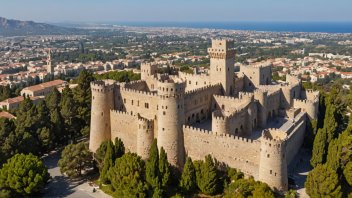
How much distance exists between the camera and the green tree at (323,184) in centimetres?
3684

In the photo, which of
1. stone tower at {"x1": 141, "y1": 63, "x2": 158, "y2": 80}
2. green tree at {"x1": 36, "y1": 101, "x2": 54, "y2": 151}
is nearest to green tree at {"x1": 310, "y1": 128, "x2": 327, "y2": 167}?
stone tower at {"x1": 141, "y1": 63, "x2": 158, "y2": 80}

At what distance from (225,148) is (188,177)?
5223mm

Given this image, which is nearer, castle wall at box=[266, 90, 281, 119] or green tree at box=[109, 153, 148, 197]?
green tree at box=[109, 153, 148, 197]

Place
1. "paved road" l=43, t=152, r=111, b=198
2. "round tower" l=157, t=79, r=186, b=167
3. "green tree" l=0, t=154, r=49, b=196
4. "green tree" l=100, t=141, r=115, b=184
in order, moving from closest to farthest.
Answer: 1. "green tree" l=0, t=154, r=49, b=196
2. "round tower" l=157, t=79, r=186, b=167
3. "paved road" l=43, t=152, r=111, b=198
4. "green tree" l=100, t=141, r=115, b=184

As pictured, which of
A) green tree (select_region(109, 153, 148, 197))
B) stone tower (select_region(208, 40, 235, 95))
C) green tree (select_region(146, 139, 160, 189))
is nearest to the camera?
green tree (select_region(109, 153, 148, 197))

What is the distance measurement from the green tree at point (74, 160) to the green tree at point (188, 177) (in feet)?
44.7

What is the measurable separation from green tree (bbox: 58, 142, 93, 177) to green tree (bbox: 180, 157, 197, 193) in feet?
44.7

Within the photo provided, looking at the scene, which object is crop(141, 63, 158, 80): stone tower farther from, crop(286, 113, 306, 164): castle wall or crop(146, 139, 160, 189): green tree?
crop(286, 113, 306, 164): castle wall

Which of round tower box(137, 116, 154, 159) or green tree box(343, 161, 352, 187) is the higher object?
round tower box(137, 116, 154, 159)

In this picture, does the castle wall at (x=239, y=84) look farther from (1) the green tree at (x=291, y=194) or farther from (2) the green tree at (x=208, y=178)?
(1) the green tree at (x=291, y=194)

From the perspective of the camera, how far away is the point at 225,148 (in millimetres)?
42281

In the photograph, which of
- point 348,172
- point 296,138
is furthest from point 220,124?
point 348,172

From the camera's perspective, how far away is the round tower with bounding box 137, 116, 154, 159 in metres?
45.3

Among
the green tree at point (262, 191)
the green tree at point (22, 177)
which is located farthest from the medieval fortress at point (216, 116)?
the green tree at point (22, 177)
